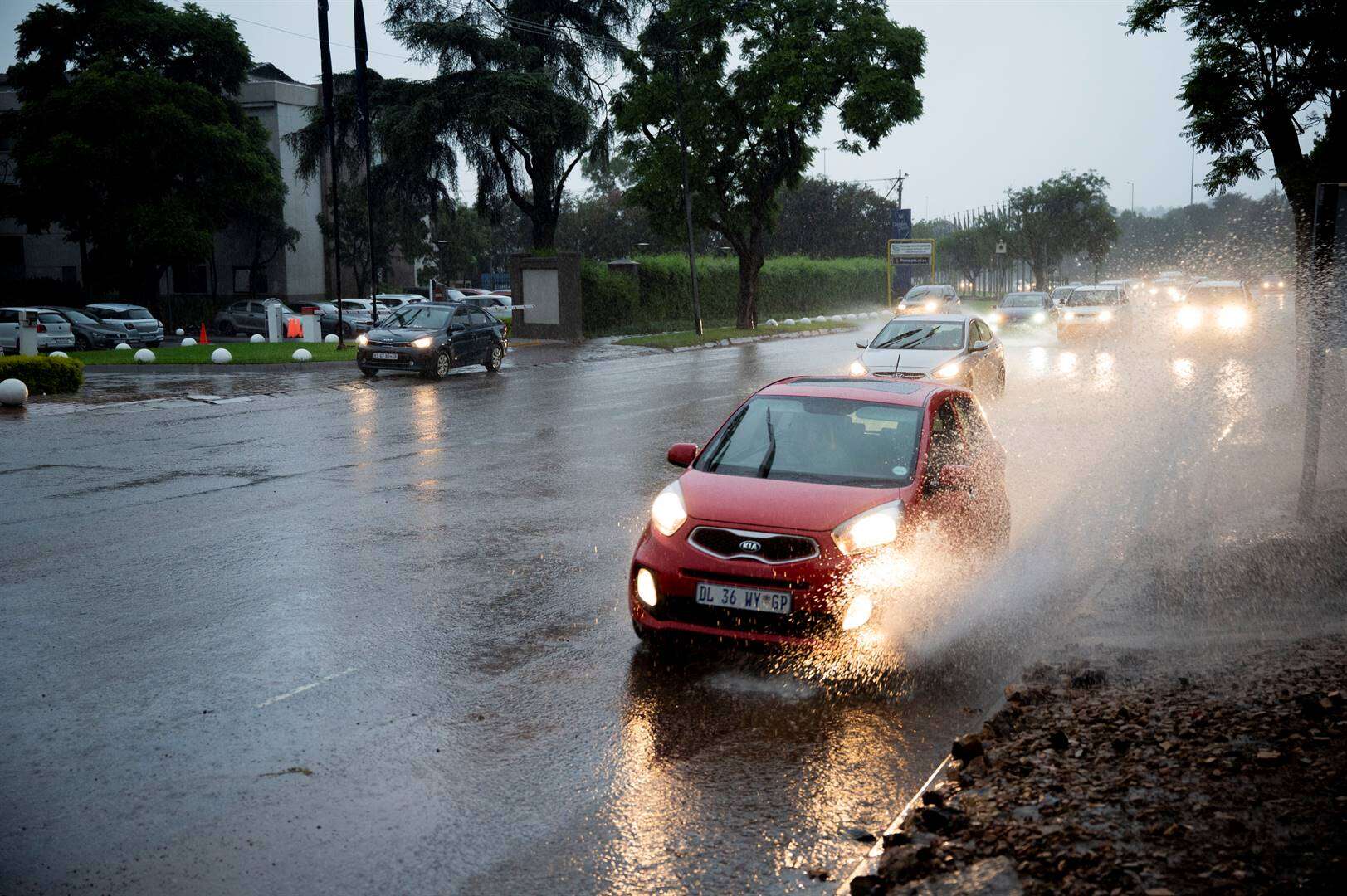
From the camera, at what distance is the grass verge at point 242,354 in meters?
29.4

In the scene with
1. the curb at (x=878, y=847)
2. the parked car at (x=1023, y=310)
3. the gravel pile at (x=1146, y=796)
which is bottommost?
the curb at (x=878, y=847)

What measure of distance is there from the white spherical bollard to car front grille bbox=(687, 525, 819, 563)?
56.2ft

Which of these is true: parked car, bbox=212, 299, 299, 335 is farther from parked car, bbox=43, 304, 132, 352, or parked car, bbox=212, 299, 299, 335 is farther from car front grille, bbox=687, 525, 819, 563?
car front grille, bbox=687, 525, 819, 563

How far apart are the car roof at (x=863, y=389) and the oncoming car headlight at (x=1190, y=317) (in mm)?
28237

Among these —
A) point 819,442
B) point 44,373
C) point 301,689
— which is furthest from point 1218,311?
point 301,689

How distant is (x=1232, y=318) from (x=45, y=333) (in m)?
33.1

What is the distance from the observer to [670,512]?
6.51 meters

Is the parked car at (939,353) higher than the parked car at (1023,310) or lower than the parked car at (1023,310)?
lower

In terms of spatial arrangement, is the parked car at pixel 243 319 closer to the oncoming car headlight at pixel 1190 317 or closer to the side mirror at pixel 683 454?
the oncoming car headlight at pixel 1190 317

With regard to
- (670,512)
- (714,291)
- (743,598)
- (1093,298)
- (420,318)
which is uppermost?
(714,291)

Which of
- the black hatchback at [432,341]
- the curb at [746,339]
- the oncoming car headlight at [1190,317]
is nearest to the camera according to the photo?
the black hatchback at [432,341]

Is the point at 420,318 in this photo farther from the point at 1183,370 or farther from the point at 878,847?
the point at 878,847

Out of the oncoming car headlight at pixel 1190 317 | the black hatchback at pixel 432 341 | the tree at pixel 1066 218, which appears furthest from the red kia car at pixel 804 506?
the tree at pixel 1066 218

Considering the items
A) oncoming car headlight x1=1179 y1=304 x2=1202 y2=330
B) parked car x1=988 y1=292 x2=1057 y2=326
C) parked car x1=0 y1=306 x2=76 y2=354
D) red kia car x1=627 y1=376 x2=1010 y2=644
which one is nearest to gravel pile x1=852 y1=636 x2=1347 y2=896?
red kia car x1=627 y1=376 x2=1010 y2=644
